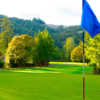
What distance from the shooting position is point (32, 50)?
63.1 m

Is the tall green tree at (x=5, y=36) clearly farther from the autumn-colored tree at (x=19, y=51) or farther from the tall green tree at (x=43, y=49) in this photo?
the autumn-colored tree at (x=19, y=51)

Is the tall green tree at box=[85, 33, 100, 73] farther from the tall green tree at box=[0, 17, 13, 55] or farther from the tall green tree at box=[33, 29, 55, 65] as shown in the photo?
the tall green tree at box=[0, 17, 13, 55]

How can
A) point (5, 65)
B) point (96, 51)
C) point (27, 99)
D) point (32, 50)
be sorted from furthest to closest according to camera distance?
point (32, 50) < point (5, 65) < point (96, 51) < point (27, 99)

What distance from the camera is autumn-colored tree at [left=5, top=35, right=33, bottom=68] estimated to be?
59281 mm

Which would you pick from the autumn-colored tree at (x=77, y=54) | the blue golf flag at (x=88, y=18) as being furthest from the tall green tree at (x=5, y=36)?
the blue golf flag at (x=88, y=18)

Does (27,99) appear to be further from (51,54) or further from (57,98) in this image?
(51,54)

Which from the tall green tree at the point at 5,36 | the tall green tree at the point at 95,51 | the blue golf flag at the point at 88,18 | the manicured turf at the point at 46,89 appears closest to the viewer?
the blue golf flag at the point at 88,18

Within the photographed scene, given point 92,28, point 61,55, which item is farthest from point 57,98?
A: point 61,55

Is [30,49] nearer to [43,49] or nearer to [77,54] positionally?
[43,49]

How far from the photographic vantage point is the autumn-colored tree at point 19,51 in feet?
194

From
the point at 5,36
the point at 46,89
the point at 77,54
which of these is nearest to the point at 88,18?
the point at 46,89

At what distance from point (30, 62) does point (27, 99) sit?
50.0 meters

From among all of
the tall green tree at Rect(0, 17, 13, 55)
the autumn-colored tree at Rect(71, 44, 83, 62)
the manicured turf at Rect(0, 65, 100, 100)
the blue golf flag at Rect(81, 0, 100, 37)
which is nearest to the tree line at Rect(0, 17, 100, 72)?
the tall green tree at Rect(0, 17, 13, 55)

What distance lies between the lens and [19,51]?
5966cm
